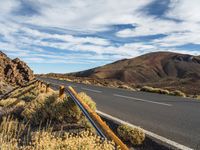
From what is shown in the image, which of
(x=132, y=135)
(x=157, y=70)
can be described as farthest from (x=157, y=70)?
(x=132, y=135)

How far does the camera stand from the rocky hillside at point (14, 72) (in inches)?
1111

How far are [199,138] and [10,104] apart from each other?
6412mm

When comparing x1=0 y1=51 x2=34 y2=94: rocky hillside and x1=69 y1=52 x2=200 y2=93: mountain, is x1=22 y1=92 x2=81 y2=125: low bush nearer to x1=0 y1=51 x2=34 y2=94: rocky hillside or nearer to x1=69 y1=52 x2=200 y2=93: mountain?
x1=0 y1=51 x2=34 y2=94: rocky hillside

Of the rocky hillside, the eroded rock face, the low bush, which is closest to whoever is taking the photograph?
the low bush

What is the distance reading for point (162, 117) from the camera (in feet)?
33.1

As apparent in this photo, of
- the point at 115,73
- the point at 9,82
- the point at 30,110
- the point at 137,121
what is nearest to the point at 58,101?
the point at 30,110

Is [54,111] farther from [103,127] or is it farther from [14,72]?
[14,72]

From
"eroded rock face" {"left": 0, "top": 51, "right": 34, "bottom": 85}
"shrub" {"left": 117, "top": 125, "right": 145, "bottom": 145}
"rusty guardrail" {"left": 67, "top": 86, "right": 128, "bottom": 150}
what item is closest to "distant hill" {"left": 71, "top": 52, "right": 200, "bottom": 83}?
"eroded rock face" {"left": 0, "top": 51, "right": 34, "bottom": 85}

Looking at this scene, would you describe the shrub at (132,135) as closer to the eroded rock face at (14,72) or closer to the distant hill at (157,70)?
the eroded rock face at (14,72)

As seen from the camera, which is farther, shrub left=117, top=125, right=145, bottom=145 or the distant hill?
the distant hill

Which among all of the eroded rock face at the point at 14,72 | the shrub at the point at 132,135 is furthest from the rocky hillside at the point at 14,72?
the shrub at the point at 132,135

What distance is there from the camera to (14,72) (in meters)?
29.6

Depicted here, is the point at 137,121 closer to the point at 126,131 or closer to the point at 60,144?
the point at 126,131

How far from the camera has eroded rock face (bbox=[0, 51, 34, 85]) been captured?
28328mm
